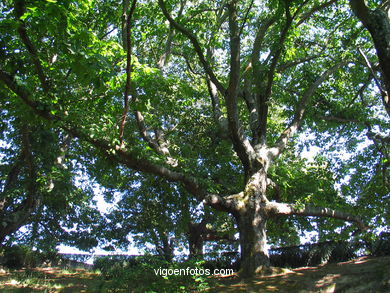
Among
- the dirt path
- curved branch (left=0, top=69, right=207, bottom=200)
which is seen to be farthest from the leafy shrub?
the dirt path

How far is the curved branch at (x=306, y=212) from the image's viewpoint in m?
8.63

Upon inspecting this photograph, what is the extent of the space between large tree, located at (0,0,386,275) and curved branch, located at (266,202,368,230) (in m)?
0.04

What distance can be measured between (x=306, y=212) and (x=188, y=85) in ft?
Answer: 18.2

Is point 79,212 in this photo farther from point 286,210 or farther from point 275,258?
point 286,210

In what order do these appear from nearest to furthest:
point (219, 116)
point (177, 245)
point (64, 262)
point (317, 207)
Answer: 1. point (317, 207)
2. point (219, 116)
3. point (64, 262)
4. point (177, 245)

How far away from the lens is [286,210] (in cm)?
882

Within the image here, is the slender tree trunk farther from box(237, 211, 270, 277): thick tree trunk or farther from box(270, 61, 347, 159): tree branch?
box(237, 211, 270, 277): thick tree trunk

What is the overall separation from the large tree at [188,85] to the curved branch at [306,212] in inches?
1.6

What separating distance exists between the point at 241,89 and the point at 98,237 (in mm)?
12576

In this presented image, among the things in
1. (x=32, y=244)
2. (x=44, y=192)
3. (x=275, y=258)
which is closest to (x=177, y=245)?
(x=32, y=244)

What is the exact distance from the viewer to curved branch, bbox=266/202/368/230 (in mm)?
8633

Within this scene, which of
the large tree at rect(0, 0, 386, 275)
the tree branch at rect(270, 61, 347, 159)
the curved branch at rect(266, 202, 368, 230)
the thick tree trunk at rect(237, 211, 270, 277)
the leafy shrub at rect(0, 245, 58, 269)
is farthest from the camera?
the leafy shrub at rect(0, 245, 58, 269)

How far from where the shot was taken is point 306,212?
9.00 metres

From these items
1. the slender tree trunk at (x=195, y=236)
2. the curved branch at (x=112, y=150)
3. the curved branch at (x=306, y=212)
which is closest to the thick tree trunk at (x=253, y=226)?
the curved branch at (x=306, y=212)
